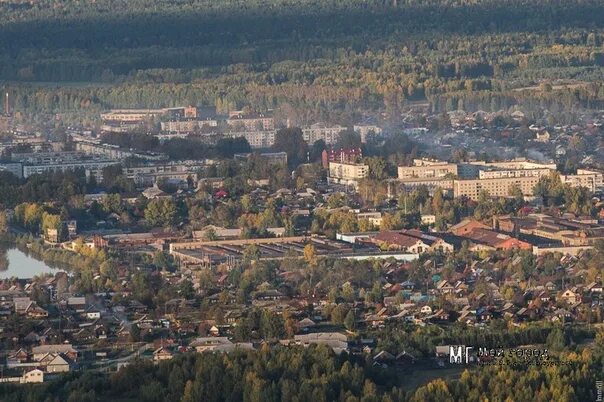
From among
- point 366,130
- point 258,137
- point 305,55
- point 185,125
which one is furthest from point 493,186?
point 305,55

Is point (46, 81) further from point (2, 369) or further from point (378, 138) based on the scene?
point (2, 369)

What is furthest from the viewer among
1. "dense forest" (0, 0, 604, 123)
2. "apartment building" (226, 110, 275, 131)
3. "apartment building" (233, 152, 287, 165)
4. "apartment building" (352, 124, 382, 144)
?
"dense forest" (0, 0, 604, 123)

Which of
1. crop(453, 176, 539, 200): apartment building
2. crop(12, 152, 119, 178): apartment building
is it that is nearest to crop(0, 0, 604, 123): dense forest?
crop(12, 152, 119, 178): apartment building

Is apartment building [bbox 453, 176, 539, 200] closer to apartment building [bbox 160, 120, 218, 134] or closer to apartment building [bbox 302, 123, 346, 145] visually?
apartment building [bbox 302, 123, 346, 145]

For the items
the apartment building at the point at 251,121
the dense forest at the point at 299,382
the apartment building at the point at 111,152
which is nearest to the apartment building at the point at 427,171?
the apartment building at the point at 111,152

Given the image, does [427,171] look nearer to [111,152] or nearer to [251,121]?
[111,152]

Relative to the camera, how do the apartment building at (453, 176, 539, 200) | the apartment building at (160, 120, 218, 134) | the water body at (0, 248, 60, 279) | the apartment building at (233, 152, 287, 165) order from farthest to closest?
the apartment building at (160, 120, 218, 134) < the apartment building at (233, 152, 287, 165) < the apartment building at (453, 176, 539, 200) < the water body at (0, 248, 60, 279)
